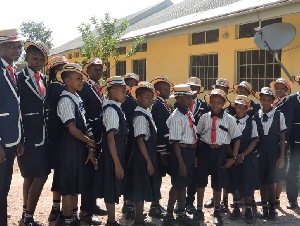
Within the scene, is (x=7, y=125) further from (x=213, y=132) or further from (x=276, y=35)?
(x=276, y=35)

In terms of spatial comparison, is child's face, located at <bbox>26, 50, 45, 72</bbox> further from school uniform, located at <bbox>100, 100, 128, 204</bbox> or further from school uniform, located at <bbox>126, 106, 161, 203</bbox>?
school uniform, located at <bbox>126, 106, 161, 203</bbox>

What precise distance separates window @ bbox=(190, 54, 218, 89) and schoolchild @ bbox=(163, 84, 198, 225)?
6.21 metres

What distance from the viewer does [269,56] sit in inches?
359

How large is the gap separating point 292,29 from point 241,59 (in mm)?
2489

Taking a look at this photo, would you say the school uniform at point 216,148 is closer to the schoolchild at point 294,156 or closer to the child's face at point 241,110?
the child's face at point 241,110

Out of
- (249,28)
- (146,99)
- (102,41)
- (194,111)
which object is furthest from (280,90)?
(102,41)

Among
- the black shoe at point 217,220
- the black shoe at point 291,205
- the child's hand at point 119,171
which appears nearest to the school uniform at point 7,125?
the child's hand at point 119,171

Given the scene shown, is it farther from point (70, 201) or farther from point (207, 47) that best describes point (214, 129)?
point (207, 47)

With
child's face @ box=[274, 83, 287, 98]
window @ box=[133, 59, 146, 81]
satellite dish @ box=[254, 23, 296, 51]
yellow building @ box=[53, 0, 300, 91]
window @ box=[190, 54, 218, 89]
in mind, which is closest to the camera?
child's face @ box=[274, 83, 287, 98]

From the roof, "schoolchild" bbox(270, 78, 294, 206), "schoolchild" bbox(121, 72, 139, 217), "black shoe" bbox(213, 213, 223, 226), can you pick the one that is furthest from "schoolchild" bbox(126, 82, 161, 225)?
the roof

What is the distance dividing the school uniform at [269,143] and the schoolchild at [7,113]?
308 cm

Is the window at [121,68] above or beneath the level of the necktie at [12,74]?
above

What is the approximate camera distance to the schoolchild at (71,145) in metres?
4.13

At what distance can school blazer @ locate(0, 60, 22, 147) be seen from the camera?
3.56 metres
